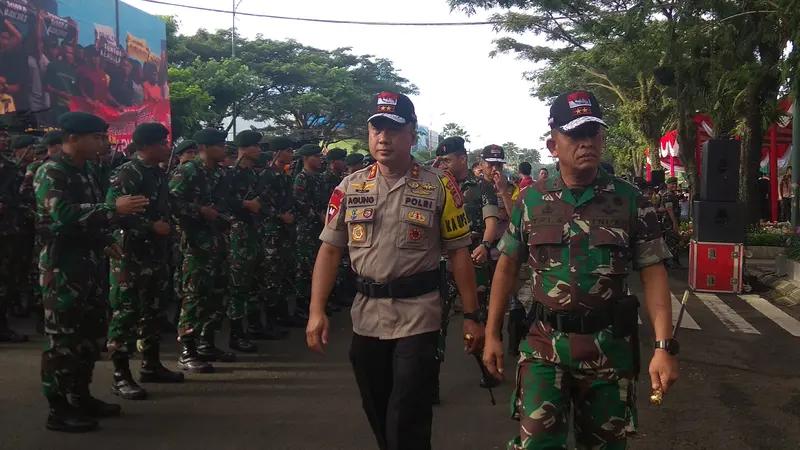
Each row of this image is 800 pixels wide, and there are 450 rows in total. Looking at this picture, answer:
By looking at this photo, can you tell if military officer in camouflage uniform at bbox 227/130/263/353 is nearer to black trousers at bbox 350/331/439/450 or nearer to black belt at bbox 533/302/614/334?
black trousers at bbox 350/331/439/450

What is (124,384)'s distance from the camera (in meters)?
5.41

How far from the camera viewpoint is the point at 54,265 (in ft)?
15.1

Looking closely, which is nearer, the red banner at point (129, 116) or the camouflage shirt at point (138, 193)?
the camouflage shirt at point (138, 193)

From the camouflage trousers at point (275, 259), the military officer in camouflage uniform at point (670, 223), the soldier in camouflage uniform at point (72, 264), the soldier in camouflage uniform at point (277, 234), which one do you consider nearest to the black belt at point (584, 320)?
the soldier in camouflage uniform at point (72, 264)

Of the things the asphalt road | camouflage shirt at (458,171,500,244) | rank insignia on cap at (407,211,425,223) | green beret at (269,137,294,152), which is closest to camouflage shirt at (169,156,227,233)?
the asphalt road

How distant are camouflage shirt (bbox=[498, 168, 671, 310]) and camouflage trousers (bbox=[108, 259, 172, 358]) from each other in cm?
342

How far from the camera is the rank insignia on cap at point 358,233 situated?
3377mm

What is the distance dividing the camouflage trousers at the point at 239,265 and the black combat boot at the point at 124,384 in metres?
1.70

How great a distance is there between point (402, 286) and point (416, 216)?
0.34 m

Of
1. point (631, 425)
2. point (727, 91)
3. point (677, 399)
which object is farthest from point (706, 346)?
point (727, 91)

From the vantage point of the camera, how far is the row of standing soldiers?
459 centimetres

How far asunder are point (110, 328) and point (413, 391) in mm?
3132

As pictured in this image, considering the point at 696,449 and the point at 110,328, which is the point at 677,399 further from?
the point at 110,328

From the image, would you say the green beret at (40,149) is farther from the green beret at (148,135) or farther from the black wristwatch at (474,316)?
the black wristwatch at (474,316)
